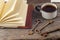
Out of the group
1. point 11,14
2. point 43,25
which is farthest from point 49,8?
point 11,14

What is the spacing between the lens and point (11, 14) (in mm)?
969

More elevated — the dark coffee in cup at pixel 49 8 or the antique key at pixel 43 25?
the dark coffee in cup at pixel 49 8

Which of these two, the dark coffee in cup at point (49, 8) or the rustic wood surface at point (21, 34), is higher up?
the dark coffee in cup at point (49, 8)

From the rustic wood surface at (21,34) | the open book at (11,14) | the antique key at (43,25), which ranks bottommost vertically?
the rustic wood surface at (21,34)

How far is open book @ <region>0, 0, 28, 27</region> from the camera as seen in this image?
0.96m

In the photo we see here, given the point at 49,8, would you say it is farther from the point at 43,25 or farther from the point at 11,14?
the point at 11,14

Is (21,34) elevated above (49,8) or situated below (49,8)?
below

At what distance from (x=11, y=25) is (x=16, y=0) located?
0.45ft

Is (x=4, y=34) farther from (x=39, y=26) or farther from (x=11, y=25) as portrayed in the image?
(x=39, y=26)

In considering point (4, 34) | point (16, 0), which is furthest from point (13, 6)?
point (4, 34)

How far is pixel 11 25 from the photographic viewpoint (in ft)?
3.13

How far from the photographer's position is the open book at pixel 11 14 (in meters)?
0.96

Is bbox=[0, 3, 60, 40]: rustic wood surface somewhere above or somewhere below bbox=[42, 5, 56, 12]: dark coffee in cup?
below

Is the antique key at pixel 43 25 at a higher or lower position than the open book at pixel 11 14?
lower
